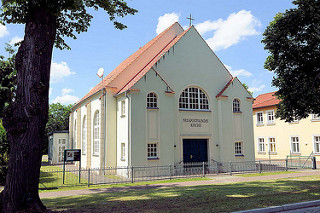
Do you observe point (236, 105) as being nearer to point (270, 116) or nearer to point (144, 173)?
point (144, 173)

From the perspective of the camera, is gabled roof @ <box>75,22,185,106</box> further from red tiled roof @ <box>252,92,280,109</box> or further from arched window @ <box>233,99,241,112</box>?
red tiled roof @ <box>252,92,280,109</box>

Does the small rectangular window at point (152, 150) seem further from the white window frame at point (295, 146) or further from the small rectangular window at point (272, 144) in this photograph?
the small rectangular window at point (272, 144)

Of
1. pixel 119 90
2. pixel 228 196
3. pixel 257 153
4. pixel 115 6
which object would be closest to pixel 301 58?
pixel 228 196

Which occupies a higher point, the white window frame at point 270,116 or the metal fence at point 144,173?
the white window frame at point 270,116

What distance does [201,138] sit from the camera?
72.0 ft

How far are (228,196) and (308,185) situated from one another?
5.11 metres

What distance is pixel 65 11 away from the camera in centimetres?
970

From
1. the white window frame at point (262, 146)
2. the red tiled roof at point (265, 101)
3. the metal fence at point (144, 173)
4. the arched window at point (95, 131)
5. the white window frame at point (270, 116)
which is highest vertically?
the red tiled roof at point (265, 101)

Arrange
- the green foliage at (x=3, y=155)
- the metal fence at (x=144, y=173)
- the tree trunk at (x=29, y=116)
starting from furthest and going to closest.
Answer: the metal fence at (x=144, y=173), the green foliage at (x=3, y=155), the tree trunk at (x=29, y=116)

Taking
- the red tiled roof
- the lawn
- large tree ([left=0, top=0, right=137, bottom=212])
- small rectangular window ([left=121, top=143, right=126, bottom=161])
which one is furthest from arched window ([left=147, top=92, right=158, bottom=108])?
the red tiled roof

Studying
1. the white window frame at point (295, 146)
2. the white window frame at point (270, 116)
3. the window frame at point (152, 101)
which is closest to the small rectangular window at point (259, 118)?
the white window frame at point (270, 116)

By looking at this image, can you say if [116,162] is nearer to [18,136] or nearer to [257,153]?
[18,136]

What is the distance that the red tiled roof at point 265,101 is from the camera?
119 feet

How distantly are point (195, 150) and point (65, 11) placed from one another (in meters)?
15.2
